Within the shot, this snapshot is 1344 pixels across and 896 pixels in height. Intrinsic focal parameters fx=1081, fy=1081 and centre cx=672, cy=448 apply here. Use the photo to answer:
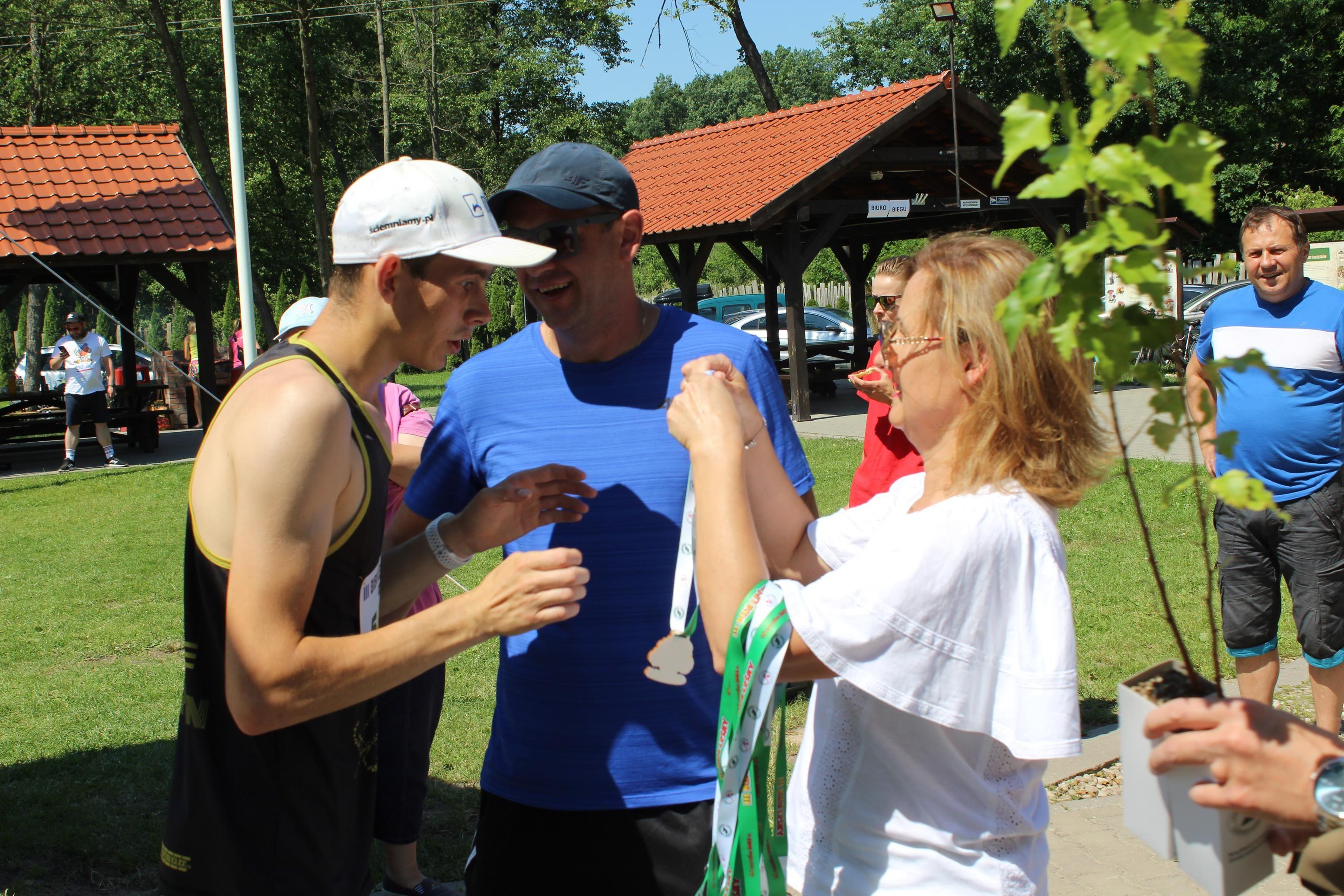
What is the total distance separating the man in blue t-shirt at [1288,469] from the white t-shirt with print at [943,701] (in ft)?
10.9

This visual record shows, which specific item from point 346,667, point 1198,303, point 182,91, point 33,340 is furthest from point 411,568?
point 33,340

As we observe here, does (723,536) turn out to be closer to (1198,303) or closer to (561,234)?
(561,234)

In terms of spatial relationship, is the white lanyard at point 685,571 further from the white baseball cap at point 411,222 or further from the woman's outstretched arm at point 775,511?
the white baseball cap at point 411,222

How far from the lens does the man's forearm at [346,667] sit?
1.74 metres

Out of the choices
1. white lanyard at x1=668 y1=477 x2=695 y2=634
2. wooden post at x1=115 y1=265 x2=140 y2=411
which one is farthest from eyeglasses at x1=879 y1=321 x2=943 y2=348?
wooden post at x1=115 y1=265 x2=140 y2=411

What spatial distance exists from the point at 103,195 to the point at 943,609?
55.4 ft

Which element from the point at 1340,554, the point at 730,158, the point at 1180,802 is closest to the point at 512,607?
the point at 1180,802

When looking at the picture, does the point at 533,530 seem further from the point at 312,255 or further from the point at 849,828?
the point at 312,255

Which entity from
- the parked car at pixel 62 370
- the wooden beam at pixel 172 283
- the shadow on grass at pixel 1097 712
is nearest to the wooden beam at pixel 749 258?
the wooden beam at pixel 172 283

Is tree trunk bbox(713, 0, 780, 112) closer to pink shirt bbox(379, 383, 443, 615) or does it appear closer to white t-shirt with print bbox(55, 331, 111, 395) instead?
white t-shirt with print bbox(55, 331, 111, 395)

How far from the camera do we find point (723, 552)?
5.27 ft

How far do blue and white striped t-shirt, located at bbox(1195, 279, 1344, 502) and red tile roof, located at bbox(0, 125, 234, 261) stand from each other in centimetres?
1365

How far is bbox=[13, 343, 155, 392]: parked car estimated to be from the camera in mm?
16969

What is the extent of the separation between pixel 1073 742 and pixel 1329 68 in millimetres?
39836
